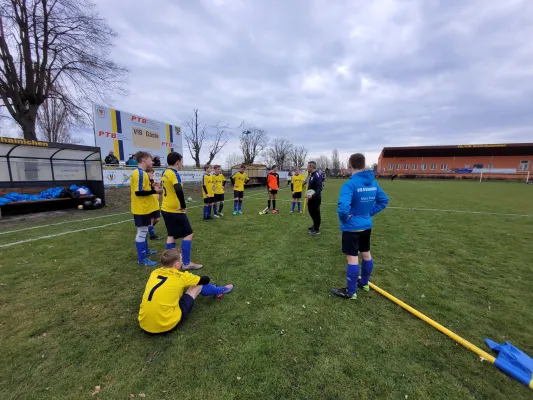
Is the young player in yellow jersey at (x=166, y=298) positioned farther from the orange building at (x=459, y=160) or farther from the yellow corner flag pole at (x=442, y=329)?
the orange building at (x=459, y=160)

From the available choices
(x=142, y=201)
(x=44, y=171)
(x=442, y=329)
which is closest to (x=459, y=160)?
(x=442, y=329)

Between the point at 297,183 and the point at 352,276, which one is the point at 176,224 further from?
the point at 297,183

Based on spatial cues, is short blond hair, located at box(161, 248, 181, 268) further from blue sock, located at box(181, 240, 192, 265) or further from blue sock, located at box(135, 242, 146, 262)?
blue sock, located at box(135, 242, 146, 262)

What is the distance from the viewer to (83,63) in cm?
1482

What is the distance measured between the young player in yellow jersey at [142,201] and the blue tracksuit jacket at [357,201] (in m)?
3.65

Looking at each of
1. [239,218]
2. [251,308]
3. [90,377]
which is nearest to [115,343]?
[90,377]

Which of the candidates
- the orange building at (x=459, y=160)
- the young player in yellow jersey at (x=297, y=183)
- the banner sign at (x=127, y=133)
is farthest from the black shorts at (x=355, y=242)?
the orange building at (x=459, y=160)

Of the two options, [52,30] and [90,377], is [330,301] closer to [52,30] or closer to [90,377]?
[90,377]

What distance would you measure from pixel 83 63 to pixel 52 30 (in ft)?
6.38

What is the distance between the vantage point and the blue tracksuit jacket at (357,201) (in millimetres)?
3307

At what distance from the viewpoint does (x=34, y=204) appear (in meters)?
10.0

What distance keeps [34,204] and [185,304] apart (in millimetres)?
11326

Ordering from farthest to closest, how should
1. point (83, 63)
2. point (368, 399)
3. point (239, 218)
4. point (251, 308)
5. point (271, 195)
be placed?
1. point (83, 63)
2. point (271, 195)
3. point (239, 218)
4. point (251, 308)
5. point (368, 399)

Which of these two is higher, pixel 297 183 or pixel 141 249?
pixel 297 183
